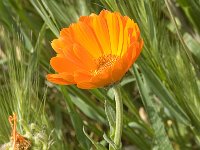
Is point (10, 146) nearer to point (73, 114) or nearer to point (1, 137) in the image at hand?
point (1, 137)

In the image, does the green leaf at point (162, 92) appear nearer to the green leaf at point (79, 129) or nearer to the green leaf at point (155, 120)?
the green leaf at point (155, 120)

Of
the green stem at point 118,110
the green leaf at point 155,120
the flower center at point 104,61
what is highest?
the flower center at point 104,61

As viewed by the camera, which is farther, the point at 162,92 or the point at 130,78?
the point at 130,78

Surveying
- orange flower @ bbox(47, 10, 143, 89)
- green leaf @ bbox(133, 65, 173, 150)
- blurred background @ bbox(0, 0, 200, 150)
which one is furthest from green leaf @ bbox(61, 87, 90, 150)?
orange flower @ bbox(47, 10, 143, 89)

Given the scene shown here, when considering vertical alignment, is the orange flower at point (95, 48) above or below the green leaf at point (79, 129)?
above

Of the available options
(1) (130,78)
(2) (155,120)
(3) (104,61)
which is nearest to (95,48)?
(3) (104,61)

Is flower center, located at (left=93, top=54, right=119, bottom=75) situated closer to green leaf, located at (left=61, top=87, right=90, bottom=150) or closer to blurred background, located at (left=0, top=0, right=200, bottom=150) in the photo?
blurred background, located at (left=0, top=0, right=200, bottom=150)

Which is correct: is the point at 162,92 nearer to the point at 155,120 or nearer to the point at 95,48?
the point at 155,120

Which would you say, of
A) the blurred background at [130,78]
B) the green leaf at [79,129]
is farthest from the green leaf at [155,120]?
the green leaf at [79,129]
